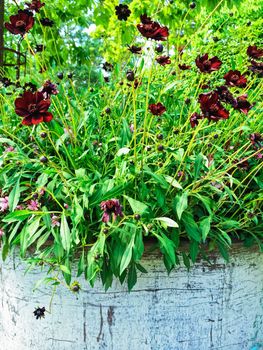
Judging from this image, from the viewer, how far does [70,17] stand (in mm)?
5309

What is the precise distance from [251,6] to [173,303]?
14.4ft

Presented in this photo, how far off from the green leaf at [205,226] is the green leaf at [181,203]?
3.9 inches

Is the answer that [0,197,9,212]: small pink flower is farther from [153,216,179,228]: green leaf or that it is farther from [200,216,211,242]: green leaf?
[200,216,211,242]: green leaf

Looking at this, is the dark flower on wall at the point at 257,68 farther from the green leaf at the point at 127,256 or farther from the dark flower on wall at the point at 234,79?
the green leaf at the point at 127,256

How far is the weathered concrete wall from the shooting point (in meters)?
1.86

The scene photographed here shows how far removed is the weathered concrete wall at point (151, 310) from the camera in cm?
186

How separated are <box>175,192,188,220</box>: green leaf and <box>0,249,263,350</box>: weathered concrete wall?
0.24 meters

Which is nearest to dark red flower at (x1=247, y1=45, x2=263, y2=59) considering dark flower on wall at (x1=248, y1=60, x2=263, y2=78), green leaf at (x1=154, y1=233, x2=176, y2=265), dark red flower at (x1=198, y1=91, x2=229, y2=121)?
dark flower on wall at (x1=248, y1=60, x2=263, y2=78)

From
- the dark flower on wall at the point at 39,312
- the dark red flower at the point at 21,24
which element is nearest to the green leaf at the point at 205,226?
the dark flower on wall at the point at 39,312

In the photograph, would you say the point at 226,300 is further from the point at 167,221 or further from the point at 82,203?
the point at 82,203

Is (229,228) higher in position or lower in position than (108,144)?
lower

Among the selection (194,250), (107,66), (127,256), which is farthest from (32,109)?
(107,66)

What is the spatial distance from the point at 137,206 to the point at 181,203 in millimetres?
165

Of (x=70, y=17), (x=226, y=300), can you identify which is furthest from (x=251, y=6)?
(x=226, y=300)
